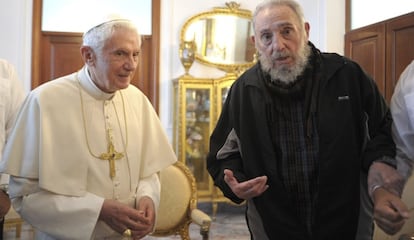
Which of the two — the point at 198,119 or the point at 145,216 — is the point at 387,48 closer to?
the point at 198,119

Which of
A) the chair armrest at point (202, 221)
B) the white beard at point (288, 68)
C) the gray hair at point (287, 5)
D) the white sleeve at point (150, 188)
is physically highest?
the gray hair at point (287, 5)

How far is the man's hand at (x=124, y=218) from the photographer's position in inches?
65.1

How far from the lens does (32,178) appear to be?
5.56ft

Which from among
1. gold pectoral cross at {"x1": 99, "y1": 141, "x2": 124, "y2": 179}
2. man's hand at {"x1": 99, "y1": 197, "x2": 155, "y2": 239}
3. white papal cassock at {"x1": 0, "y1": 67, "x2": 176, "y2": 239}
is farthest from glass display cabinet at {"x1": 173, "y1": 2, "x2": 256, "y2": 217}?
man's hand at {"x1": 99, "y1": 197, "x2": 155, "y2": 239}

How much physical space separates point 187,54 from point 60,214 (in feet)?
13.3

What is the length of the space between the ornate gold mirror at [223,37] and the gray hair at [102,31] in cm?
405

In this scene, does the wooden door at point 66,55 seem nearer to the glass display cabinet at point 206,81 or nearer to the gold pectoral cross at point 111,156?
the glass display cabinet at point 206,81

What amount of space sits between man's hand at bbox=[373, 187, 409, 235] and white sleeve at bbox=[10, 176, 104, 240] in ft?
3.36

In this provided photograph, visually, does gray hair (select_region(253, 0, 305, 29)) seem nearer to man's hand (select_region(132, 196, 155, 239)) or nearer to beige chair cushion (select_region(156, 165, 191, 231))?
man's hand (select_region(132, 196, 155, 239))

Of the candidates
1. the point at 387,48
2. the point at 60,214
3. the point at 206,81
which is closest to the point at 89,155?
the point at 60,214

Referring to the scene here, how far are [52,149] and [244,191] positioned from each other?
2.70ft

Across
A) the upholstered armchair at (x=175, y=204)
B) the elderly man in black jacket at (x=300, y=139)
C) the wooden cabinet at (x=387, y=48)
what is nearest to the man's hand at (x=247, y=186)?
the elderly man in black jacket at (x=300, y=139)

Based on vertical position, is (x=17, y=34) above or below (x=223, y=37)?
below

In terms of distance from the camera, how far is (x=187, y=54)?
548 cm
